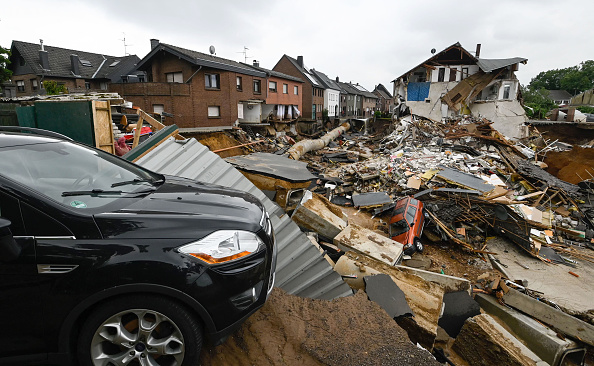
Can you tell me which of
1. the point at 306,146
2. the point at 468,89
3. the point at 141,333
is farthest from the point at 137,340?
the point at 468,89

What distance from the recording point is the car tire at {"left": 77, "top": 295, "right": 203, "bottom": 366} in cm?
203

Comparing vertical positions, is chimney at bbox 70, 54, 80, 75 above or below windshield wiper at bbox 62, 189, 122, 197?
above

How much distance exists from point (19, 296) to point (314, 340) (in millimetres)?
2319

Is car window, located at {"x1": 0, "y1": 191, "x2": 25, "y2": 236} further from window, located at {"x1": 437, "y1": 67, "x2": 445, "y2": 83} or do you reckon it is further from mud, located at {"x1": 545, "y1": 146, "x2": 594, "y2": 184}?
window, located at {"x1": 437, "y1": 67, "x2": 445, "y2": 83}

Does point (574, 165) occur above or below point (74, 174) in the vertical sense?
below

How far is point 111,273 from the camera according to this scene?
196cm

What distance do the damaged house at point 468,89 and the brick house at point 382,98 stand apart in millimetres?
46803

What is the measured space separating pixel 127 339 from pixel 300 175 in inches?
170

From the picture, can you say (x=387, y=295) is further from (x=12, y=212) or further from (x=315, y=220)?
(x=12, y=212)

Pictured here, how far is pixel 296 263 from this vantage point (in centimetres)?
409

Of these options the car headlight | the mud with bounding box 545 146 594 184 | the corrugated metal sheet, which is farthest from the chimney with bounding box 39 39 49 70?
the mud with bounding box 545 146 594 184

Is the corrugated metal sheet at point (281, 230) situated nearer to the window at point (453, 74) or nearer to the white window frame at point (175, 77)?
the white window frame at point (175, 77)

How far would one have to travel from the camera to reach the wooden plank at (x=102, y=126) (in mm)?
6879

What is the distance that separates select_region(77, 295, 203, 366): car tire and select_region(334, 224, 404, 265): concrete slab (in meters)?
3.86
